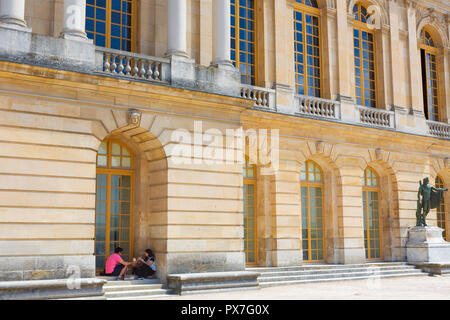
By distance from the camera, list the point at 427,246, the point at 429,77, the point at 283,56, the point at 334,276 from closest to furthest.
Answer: the point at 334,276, the point at 283,56, the point at 427,246, the point at 429,77

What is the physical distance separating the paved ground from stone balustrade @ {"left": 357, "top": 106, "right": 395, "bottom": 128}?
7.37 meters

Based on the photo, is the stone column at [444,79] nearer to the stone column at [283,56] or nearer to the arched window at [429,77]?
the arched window at [429,77]

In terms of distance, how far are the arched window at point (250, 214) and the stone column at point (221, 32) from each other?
4362mm

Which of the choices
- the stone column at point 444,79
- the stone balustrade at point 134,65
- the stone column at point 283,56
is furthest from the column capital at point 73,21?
the stone column at point 444,79

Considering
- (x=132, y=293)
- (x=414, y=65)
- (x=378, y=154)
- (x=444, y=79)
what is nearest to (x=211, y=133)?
(x=132, y=293)

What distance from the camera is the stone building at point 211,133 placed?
1452 centimetres

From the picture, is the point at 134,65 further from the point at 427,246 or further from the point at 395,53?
the point at 427,246

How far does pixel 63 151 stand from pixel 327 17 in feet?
45.8

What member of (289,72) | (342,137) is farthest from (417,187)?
(289,72)

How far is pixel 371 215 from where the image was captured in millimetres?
24938

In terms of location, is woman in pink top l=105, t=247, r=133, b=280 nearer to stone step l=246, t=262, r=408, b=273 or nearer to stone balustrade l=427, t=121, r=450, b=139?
stone step l=246, t=262, r=408, b=273

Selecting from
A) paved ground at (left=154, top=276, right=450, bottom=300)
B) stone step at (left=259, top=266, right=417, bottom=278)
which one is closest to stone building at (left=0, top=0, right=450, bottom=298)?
stone step at (left=259, top=266, right=417, bottom=278)

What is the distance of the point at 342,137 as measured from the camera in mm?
23172

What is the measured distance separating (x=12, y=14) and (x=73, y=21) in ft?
5.38
